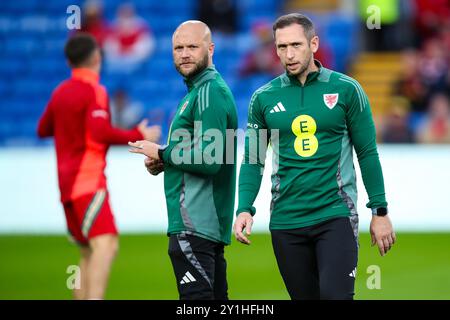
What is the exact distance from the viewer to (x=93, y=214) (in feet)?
24.7

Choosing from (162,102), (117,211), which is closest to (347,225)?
(117,211)

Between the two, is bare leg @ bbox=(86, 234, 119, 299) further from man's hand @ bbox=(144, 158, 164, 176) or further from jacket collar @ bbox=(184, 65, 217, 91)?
jacket collar @ bbox=(184, 65, 217, 91)

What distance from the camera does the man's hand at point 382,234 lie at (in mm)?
5676

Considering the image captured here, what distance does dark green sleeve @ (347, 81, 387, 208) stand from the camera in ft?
18.9

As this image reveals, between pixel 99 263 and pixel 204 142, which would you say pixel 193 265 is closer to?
pixel 204 142

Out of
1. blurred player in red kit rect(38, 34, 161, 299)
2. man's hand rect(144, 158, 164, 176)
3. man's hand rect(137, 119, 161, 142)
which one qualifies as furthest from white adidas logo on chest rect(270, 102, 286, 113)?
blurred player in red kit rect(38, 34, 161, 299)

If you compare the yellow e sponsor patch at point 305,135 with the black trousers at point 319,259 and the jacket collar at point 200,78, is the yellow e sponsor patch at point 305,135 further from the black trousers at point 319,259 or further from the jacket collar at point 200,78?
the jacket collar at point 200,78

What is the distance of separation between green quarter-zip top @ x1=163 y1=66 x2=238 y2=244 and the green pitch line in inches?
123

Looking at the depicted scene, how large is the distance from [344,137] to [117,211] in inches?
308

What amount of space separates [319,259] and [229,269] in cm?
522

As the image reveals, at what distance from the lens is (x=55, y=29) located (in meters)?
18.2

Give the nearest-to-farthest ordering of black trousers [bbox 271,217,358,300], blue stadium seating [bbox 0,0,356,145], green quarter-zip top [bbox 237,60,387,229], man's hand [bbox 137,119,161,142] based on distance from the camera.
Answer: black trousers [bbox 271,217,358,300] < green quarter-zip top [bbox 237,60,387,229] < man's hand [bbox 137,119,161,142] < blue stadium seating [bbox 0,0,356,145]

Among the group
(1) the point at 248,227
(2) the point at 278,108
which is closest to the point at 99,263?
(1) the point at 248,227
